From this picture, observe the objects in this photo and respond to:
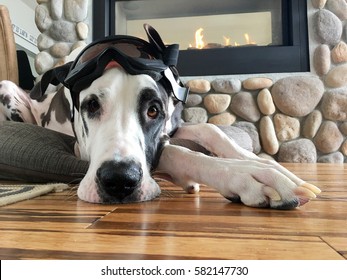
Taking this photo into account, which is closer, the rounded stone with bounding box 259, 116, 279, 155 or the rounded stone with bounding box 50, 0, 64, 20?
the rounded stone with bounding box 259, 116, 279, 155

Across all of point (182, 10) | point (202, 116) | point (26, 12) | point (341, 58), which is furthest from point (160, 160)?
point (26, 12)

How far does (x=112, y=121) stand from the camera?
1.10 metres

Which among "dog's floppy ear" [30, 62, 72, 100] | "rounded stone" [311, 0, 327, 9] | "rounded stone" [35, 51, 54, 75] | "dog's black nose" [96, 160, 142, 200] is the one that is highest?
"rounded stone" [311, 0, 327, 9]

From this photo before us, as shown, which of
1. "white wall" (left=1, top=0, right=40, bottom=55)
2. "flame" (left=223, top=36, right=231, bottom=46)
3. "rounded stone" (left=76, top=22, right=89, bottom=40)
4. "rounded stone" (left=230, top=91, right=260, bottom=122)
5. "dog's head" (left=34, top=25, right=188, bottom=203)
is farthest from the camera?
"white wall" (left=1, top=0, right=40, bottom=55)

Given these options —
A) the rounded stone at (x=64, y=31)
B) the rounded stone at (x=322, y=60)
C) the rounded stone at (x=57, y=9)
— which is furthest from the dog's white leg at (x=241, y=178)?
the rounded stone at (x=57, y=9)

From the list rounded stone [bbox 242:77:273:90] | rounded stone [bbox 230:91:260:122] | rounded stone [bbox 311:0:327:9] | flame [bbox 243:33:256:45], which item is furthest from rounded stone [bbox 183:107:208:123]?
rounded stone [bbox 311:0:327:9]

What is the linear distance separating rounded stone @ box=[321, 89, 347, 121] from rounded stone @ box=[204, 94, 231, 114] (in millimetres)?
729

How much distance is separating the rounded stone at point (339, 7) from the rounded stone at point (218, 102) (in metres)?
1.01

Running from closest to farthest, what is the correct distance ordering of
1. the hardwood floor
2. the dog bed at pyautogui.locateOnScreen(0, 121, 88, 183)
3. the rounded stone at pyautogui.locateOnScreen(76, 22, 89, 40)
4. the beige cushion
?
the hardwood floor → the dog bed at pyautogui.locateOnScreen(0, 121, 88, 183) → the beige cushion → the rounded stone at pyautogui.locateOnScreen(76, 22, 89, 40)

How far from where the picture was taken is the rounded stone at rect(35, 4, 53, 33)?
3410 mm

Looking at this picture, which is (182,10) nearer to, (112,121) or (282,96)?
(282,96)

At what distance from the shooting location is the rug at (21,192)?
994 mm

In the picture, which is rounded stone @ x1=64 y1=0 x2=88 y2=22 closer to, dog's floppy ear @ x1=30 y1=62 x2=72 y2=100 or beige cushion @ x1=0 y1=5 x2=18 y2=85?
beige cushion @ x1=0 y1=5 x2=18 y2=85

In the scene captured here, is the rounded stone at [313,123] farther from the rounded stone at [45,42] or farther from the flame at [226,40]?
the rounded stone at [45,42]
